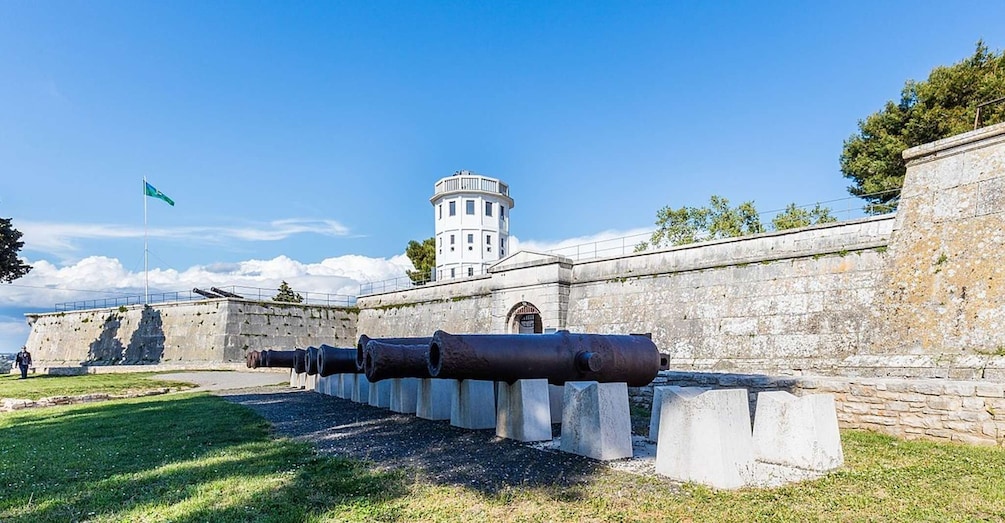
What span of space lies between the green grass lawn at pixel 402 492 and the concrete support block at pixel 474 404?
6.85 ft

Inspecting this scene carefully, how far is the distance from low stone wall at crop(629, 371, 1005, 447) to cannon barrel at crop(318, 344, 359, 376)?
7.31 m

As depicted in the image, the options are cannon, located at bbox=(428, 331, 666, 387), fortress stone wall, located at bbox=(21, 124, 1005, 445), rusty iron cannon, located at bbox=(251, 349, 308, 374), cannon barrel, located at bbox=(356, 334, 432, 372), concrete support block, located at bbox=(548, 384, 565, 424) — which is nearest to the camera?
cannon, located at bbox=(428, 331, 666, 387)

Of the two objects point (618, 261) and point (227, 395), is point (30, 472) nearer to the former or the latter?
point (227, 395)

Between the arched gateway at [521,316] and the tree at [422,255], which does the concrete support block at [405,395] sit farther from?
the tree at [422,255]

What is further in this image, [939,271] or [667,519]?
[939,271]

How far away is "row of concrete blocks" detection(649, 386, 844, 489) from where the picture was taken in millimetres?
4359

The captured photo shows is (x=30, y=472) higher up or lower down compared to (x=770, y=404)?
lower down

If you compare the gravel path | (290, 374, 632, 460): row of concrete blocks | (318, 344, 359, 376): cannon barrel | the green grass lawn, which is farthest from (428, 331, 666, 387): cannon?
(318, 344, 359, 376): cannon barrel

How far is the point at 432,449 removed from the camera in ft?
19.0

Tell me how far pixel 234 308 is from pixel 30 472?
22310 millimetres

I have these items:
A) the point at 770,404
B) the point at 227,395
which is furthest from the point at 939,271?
the point at 227,395

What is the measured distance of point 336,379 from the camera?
39.1 ft

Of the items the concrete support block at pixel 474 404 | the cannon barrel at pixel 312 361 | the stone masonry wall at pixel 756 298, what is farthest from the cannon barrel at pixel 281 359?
the concrete support block at pixel 474 404

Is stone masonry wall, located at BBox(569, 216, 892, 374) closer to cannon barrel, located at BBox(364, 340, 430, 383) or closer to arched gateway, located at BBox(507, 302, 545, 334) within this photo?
arched gateway, located at BBox(507, 302, 545, 334)
